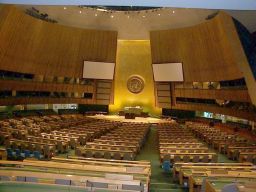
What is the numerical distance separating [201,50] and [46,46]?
13108 millimetres

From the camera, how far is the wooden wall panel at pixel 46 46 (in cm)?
2328

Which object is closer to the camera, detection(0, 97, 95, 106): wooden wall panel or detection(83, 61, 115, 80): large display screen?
detection(0, 97, 95, 106): wooden wall panel

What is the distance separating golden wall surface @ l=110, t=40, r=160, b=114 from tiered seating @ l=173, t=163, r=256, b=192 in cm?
2723

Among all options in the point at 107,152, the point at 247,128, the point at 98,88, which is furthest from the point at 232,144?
the point at 98,88

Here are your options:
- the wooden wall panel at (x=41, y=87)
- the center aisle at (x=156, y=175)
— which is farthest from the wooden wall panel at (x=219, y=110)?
the wooden wall panel at (x=41, y=87)

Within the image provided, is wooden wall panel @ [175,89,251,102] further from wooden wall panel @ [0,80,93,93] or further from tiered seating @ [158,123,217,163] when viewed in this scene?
wooden wall panel @ [0,80,93,93]

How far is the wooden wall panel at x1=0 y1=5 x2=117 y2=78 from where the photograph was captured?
23281 mm

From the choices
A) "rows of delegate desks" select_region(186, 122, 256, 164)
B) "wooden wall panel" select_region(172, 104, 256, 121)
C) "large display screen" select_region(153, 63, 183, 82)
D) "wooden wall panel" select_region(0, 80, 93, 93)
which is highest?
"large display screen" select_region(153, 63, 183, 82)

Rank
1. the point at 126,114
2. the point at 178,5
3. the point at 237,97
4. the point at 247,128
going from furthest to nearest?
the point at 126,114
the point at 247,128
the point at 237,97
the point at 178,5

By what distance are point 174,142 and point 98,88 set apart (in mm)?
20320

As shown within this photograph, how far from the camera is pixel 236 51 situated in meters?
21.4

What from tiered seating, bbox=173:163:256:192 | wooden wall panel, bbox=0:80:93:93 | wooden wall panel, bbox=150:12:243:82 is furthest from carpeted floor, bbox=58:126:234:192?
wooden wall panel, bbox=0:80:93:93

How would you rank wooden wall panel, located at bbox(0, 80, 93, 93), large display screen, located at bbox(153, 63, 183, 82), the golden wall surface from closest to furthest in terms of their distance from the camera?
wooden wall panel, located at bbox(0, 80, 93, 93), large display screen, located at bbox(153, 63, 183, 82), the golden wall surface

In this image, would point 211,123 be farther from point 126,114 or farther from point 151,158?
point 151,158
